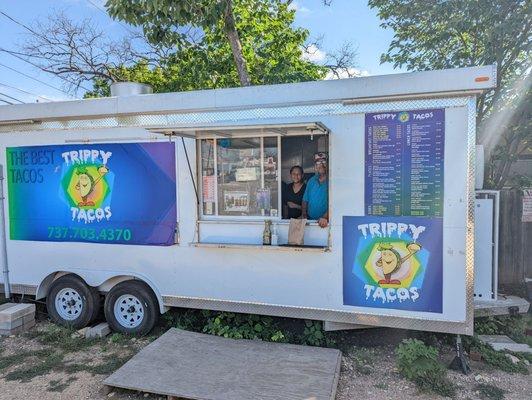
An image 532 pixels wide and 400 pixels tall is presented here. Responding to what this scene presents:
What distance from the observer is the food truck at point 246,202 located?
3818mm

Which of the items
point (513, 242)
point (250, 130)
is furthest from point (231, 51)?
point (513, 242)

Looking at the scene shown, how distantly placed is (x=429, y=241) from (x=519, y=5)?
425 centimetres

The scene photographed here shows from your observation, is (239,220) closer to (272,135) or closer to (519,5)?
(272,135)

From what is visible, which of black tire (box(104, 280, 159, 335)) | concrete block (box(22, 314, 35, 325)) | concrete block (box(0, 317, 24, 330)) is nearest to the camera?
black tire (box(104, 280, 159, 335))

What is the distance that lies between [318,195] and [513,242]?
377cm

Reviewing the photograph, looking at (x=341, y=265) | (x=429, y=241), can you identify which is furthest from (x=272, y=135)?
(x=429, y=241)

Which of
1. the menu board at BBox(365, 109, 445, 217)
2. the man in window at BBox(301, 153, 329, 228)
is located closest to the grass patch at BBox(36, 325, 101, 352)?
the man in window at BBox(301, 153, 329, 228)

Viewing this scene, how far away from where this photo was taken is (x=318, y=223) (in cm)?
420

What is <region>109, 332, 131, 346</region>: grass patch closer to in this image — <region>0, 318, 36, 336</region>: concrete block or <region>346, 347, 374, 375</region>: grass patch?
<region>0, 318, 36, 336</region>: concrete block

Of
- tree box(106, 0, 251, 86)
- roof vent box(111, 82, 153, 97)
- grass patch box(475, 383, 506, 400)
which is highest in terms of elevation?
tree box(106, 0, 251, 86)

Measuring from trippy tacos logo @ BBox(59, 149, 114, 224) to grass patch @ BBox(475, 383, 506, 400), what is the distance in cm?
426

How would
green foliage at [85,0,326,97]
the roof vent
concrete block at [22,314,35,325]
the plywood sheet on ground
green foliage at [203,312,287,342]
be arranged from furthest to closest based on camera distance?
green foliage at [85,0,326,97] → the roof vent → concrete block at [22,314,35,325] → green foliage at [203,312,287,342] → the plywood sheet on ground

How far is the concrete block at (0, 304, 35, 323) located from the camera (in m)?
4.95

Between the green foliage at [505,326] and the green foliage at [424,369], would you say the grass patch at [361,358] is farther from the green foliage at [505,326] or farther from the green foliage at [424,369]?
the green foliage at [505,326]
